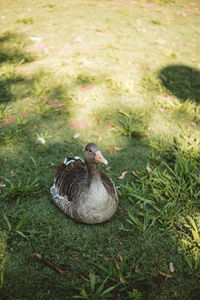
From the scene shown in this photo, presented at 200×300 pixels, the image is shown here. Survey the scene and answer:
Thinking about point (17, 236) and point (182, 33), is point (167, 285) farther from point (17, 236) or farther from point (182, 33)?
point (182, 33)

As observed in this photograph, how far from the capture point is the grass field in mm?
2152

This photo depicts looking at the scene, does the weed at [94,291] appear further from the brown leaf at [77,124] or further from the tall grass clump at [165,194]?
the brown leaf at [77,124]

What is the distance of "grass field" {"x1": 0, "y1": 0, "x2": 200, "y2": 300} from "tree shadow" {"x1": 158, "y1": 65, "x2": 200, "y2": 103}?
0.07ft

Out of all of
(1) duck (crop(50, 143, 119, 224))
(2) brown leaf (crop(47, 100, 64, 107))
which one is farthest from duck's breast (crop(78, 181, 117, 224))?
(2) brown leaf (crop(47, 100, 64, 107))

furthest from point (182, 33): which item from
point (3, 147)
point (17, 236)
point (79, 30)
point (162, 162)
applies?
point (17, 236)

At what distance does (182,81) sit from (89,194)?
368 cm

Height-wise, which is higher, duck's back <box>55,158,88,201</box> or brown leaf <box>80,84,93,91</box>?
brown leaf <box>80,84,93,91</box>

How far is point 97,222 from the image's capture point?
2391mm

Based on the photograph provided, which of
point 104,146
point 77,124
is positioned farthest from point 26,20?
point 104,146

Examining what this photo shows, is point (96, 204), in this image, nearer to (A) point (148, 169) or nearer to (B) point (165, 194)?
(B) point (165, 194)

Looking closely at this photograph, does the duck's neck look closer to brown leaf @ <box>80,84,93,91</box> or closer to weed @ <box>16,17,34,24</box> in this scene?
brown leaf @ <box>80,84,93,91</box>

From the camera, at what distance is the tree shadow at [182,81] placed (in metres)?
4.60

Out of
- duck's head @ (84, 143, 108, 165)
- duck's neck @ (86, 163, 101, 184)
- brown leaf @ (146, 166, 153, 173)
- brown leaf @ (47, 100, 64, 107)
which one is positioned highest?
duck's head @ (84, 143, 108, 165)

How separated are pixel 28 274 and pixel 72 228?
582 millimetres
